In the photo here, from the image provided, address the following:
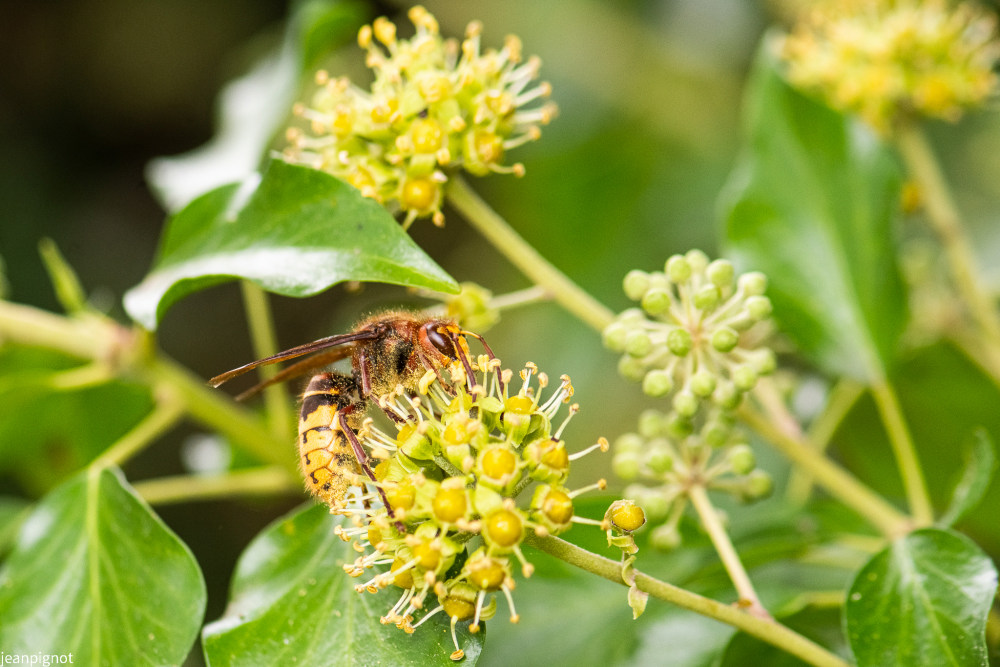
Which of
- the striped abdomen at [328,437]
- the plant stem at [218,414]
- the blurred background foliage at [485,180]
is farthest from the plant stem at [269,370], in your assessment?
the striped abdomen at [328,437]

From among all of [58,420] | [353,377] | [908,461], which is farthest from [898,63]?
[58,420]

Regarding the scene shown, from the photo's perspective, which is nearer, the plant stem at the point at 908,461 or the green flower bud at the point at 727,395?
the green flower bud at the point at 727,395

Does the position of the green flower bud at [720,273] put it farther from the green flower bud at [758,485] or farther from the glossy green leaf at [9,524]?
the glossy green leaf at [9,524]

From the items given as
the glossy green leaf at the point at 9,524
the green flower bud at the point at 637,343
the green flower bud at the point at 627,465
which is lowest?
the glossy green leaf at the point at 9,524

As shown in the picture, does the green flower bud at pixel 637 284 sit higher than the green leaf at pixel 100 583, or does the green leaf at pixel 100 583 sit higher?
the green flower bud at pixel 637 284

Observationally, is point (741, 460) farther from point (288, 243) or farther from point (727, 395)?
point (288, 243)

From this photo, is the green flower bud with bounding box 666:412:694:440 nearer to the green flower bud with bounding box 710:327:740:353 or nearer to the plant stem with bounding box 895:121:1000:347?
the green flower bud with bounding box 710:327:740:353
